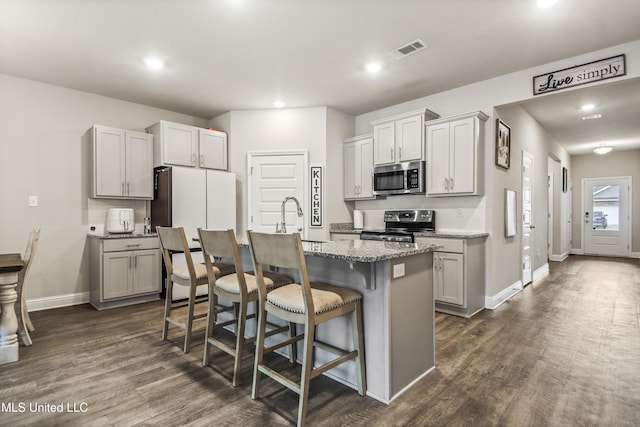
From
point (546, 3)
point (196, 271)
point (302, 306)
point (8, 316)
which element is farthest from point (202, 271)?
point (546, 3)

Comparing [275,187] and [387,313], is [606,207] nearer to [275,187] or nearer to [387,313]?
[275,187]

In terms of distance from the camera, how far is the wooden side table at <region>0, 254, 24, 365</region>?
246cm

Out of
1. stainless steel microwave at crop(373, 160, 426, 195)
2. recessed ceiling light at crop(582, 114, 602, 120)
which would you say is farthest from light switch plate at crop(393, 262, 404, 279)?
recessed ceiling light at crop(582, 114, 602, 120)

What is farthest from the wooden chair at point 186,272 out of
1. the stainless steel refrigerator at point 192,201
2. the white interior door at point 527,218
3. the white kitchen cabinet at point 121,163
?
the white interior door at point 527,218

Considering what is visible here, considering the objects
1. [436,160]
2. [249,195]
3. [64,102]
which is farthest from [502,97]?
[64,102]

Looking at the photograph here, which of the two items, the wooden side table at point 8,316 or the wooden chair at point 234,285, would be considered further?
the wooden side table at point 8,316

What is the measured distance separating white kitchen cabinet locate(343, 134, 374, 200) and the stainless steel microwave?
0.20 m

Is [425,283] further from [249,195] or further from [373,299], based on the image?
[249,195]

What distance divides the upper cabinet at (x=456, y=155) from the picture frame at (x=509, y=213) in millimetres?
605

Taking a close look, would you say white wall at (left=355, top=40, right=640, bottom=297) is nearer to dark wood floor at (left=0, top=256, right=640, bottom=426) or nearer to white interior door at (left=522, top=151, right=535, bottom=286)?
white interior door at (left=522, top=151, right=535, bottom=286)

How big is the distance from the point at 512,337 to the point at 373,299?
1.81 metres

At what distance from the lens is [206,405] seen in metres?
1.94

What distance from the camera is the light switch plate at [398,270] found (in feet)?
6.51

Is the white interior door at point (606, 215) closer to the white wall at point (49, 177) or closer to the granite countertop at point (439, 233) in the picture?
the granite countertop at point (439, 233)
